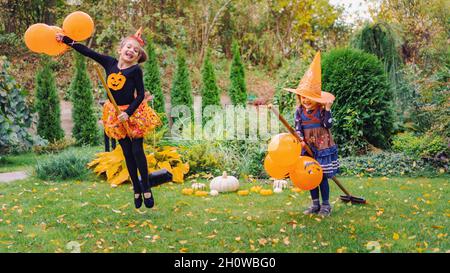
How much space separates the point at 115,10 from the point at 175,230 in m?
9.51

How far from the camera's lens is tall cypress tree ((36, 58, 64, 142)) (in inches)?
381

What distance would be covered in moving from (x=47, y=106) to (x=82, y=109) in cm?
64

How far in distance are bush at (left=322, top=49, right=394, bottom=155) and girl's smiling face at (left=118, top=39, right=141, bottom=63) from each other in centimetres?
415

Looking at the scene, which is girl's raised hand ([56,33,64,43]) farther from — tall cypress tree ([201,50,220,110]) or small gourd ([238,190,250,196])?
tall cypress tree ([201,50,220,110])

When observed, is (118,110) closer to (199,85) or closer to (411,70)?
(411,70)

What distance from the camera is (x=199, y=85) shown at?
12.4 metres

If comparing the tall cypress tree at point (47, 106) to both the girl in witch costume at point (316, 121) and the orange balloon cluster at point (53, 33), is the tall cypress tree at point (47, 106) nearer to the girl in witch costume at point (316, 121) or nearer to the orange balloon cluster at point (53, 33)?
the orange balloon cluster at point (53, 33)

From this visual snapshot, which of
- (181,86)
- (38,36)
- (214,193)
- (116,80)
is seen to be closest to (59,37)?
(38,36)

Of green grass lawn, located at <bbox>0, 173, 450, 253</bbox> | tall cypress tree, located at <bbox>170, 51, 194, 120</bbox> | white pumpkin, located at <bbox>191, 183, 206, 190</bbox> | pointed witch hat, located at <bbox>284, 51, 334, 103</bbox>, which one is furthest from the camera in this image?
tall cypress tree, located at <bbox>170, 51, 194, 120</bbox>

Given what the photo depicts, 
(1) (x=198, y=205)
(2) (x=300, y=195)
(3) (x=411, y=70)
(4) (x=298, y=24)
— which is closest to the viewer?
(1) (x=198, y=205)

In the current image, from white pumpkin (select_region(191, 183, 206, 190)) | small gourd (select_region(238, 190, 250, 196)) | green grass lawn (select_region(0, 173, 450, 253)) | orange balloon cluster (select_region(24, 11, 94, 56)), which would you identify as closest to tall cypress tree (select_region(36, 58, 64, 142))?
green grass lawn (select_region(0, 173, 450, 253))

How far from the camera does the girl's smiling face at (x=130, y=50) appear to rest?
4477 mm

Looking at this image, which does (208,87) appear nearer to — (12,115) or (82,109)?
(82,109)
